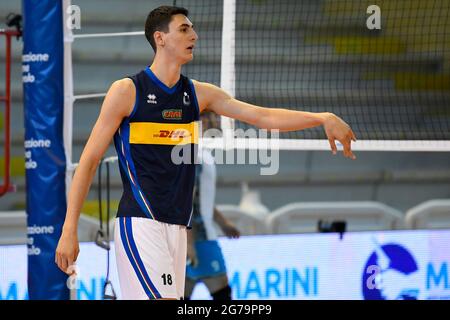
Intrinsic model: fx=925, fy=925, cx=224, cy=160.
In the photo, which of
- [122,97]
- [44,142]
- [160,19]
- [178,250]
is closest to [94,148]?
[122,97]

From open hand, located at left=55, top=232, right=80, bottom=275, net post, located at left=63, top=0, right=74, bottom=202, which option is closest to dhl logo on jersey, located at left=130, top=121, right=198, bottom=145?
open hand, located at left=55, top=232, right=80, bottom=275

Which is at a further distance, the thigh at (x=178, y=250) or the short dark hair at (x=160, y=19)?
the short dark hair at (x=160, y=19)

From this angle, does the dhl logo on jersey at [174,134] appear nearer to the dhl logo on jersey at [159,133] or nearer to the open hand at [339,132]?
the dhl logo on jersey at [159,133]

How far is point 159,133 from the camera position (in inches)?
180

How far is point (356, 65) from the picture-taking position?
11375 mm

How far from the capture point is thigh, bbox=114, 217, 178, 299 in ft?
14.5

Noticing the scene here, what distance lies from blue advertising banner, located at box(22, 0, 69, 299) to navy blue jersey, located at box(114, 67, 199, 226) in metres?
1.97

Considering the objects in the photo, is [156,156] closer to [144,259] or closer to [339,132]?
[144,259]

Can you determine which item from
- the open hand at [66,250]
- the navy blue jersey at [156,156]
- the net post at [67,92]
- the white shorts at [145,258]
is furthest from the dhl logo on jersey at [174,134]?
the net post at [67,92]

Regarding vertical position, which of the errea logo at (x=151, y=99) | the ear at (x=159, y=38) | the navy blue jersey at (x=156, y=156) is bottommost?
the navy blue jersey at (x=156, y=156)

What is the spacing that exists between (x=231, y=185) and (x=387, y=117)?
210 centimetres

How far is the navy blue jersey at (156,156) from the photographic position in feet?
14.8

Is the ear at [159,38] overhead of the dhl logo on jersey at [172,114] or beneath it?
overhead
